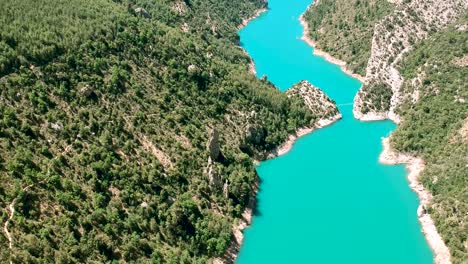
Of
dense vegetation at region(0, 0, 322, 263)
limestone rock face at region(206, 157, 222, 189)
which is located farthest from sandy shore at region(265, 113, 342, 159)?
limestone rock face at region(206, 157, 222, 189)

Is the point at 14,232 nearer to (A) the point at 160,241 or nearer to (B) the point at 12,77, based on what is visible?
(A) the point at 160,241

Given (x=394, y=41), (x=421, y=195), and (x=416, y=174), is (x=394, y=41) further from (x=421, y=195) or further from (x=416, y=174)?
(x=421, y=195)

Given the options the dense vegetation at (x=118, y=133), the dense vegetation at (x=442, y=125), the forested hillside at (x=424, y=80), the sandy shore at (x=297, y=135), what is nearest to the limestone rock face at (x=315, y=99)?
the sandy shore at (x=297, y=135)

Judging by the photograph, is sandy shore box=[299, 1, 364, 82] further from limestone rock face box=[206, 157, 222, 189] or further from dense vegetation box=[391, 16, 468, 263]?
limestone rock face box=[206, 157, 222, 189]

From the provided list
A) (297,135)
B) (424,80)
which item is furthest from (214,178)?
(424,80)

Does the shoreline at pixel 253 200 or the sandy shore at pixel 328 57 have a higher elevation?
the sandy shore at pixel 328 57

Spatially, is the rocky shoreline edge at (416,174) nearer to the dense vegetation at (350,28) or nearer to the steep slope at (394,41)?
the steep slope at (394,41)
